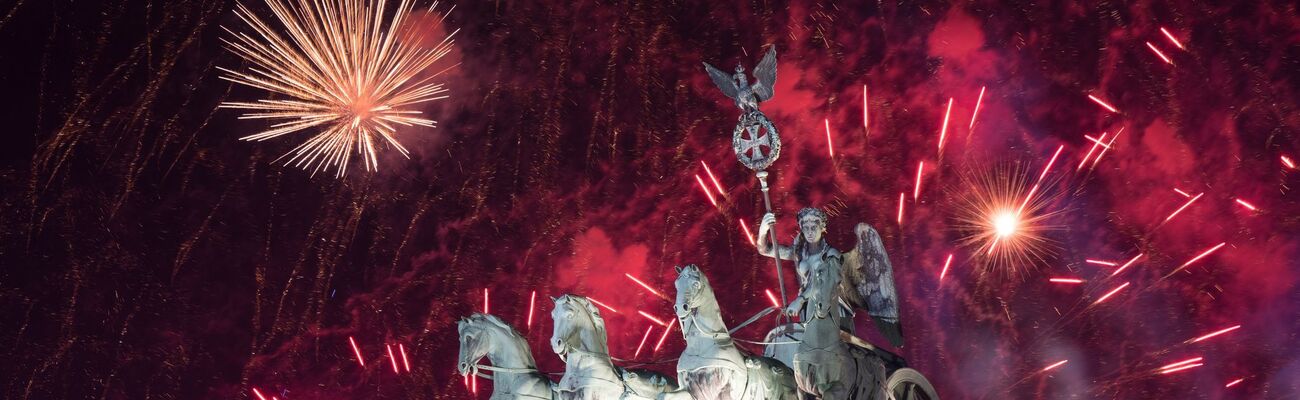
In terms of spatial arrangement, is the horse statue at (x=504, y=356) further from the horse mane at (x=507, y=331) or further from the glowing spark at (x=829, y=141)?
the glowing spark at (x=829, y=141)

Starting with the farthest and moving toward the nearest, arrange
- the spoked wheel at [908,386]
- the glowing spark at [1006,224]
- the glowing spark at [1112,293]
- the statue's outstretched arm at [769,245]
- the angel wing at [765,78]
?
1. the glowing spark at [1006,224]
2. the glowing spark at [1112,293]
3. the angel wing at [765,78]
4. the statue's outstretched arm at [769,245]
5. the spoked wheel at [908,386]

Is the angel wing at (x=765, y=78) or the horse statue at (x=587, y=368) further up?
the angel wing at (x=765, y=78)

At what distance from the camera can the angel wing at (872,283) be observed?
8117 millimetres

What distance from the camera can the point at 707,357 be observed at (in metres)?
7.47

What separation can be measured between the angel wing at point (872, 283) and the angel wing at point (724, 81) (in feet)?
5.63

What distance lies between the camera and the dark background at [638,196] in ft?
43.4

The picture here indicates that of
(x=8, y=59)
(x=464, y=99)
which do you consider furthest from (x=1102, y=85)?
(x=8, y=59)

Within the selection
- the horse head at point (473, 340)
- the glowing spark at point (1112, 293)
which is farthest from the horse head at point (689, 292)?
the glowing spark at point (1112, 293)

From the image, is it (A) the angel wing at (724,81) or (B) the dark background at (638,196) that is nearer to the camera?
(A) the angel wing at (724,81)

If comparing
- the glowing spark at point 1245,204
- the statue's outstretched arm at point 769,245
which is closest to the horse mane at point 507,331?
the statue's outstretched arm at point 769,245

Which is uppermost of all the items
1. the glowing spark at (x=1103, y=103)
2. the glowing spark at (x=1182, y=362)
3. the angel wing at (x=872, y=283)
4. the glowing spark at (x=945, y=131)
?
the glowing spark at (x=1103, y=103)

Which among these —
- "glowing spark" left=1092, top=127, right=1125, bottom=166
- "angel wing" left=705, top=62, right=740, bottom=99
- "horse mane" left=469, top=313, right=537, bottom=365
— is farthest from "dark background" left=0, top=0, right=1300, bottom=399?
"horse mane" left=469, top=313, right=537, bottom=365

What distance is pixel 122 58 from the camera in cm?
1447

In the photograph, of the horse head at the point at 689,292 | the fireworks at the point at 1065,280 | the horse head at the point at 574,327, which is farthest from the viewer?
the fireworks at the point at 1065,280
